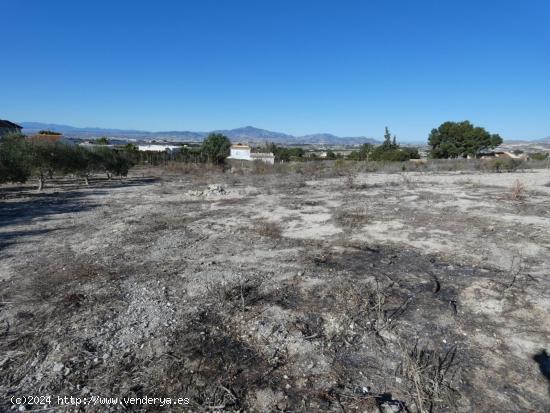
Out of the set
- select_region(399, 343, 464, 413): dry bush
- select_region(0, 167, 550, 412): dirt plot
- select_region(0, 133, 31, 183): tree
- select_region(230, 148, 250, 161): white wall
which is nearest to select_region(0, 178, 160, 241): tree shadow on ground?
select_region(0, 167, 550, 412): dirt plot

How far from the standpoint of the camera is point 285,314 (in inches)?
166

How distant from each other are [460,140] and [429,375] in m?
43.6

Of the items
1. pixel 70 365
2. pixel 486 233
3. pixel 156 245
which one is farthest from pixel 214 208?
pixel 70 365

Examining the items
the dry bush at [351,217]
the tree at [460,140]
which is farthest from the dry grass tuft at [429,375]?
the tree at [460,140]

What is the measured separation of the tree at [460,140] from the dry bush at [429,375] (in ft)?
140

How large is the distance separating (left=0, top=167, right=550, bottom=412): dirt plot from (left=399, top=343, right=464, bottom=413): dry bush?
17mm

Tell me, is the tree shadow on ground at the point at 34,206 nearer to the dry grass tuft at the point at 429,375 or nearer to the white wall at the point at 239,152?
the dry grass tuft at the point at 429,375

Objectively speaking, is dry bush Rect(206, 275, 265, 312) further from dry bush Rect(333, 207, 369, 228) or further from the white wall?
the white wall

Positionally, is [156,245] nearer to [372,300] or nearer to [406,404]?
[372,300]

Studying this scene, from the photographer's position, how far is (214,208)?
1162 centimetres

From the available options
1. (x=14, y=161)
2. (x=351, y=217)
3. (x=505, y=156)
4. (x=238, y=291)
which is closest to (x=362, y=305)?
(x=238, y=291)

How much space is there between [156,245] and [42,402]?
4.54 metres

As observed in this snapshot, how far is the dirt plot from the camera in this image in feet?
9.78

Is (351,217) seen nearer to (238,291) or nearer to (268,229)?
(268,229)
